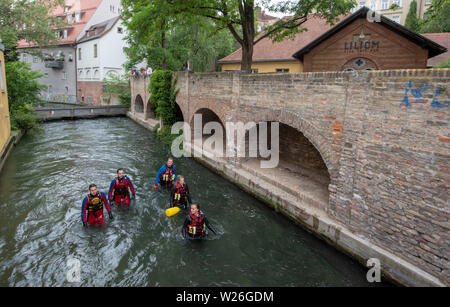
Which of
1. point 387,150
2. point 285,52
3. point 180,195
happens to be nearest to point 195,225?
point 180,195

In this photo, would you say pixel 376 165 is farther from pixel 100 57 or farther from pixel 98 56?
pixel 98 56

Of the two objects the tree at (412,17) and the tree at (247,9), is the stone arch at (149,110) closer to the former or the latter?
the tree at (247,9)

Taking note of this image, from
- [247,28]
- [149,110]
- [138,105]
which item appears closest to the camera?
[247,28]

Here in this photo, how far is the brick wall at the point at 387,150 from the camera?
529 cm

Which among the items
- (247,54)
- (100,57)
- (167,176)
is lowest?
(167,176)

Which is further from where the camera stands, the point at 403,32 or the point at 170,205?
the point at 403,32

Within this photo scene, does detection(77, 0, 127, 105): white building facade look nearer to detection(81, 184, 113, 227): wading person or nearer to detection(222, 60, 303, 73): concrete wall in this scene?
detection(222, 60, 303, 73): concrete wall

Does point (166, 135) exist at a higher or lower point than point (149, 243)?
higher

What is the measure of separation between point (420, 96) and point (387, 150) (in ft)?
3.89

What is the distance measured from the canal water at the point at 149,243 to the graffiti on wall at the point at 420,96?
11.8ft

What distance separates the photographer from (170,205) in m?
9.05

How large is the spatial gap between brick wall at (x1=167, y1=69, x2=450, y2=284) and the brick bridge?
0.06 feet

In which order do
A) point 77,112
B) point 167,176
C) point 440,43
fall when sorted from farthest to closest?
point 77,112, point 440,43, point 167,176
